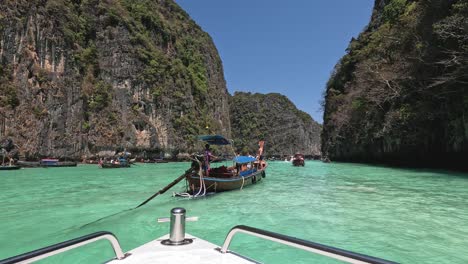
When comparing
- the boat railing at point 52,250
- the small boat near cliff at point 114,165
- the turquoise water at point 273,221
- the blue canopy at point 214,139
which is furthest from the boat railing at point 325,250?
the small boat near cliff at point 114,165

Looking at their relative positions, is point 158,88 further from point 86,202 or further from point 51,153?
point 86,202

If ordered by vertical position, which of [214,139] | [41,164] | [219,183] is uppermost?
[214,139]

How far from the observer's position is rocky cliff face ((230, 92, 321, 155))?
12256cm

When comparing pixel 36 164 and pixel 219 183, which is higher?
pixel 219 183

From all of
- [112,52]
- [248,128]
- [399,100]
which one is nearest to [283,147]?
[248,128]

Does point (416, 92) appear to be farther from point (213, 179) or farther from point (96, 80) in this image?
point (96, 80)

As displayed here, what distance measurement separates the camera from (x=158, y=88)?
54344 mm

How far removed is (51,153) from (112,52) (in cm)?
2053

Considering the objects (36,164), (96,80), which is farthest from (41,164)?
(96,80)

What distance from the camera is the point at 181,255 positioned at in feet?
8.44

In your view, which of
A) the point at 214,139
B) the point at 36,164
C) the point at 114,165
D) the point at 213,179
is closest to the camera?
the point at 213,179

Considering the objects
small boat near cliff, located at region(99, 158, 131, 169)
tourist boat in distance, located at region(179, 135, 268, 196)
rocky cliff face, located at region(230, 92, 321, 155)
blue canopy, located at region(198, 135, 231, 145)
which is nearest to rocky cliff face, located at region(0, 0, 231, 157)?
small boat near cliff, located at region(99, 158, 131, 169)

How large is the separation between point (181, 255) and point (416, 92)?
28484 millimetres

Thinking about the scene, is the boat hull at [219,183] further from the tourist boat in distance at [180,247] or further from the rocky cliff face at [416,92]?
the rocky cliff face at [416,92]
